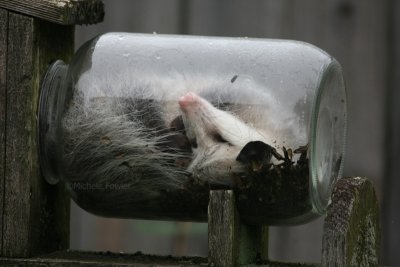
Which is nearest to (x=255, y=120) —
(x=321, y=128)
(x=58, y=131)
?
(x=321, y=128)

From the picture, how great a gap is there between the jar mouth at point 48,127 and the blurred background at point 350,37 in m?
1.02

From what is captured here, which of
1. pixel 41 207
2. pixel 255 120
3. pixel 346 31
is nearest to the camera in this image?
pixel 255 120

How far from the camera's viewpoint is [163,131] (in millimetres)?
2266

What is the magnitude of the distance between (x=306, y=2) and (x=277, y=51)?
1060 mm

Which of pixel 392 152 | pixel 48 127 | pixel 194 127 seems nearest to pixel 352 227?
pixel 194 127

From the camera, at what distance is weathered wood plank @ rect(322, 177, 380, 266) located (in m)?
2.12

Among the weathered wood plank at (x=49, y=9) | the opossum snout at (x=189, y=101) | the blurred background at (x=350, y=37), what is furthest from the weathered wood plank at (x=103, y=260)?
the blurred background at (x=350, y=37)

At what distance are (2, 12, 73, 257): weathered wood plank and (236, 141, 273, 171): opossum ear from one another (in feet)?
1.19

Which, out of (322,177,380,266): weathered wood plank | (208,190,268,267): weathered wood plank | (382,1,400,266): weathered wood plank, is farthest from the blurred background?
(208,190,268,267): weathered wood plank

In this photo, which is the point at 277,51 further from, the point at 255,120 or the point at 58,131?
the point at 58,131

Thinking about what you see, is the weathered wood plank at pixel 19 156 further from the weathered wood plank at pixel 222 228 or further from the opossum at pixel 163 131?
the weathered wood plank at pixel 222 228

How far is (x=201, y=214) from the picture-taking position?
2307 millimetres

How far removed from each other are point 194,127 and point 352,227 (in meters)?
0.29

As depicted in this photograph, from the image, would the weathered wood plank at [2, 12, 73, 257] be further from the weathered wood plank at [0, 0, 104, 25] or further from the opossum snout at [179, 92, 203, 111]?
the opossum snout at [179, 92, 203, 111]
